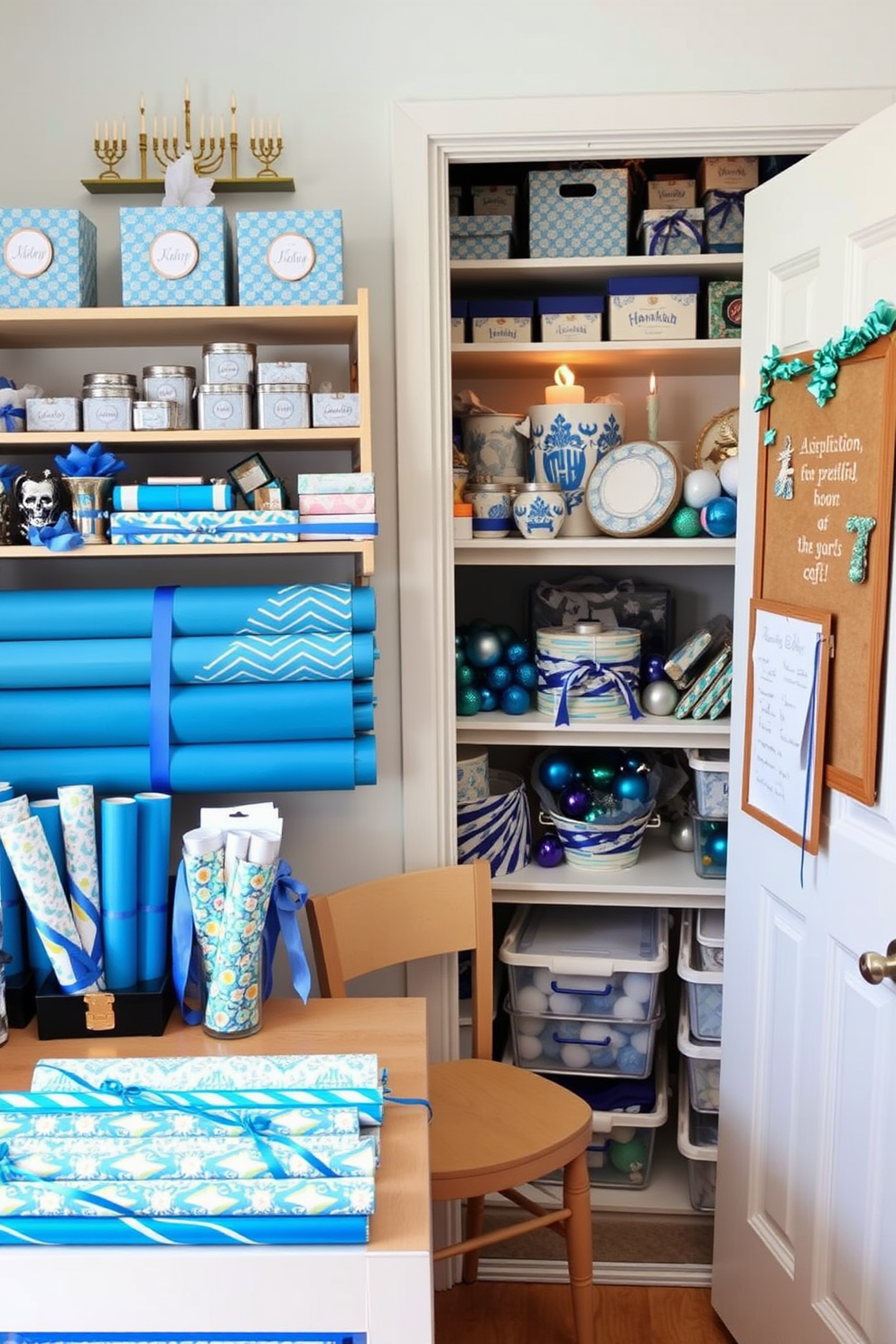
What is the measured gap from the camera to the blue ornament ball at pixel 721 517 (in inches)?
92.0

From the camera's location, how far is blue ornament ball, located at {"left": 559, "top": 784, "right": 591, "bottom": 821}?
2.53m

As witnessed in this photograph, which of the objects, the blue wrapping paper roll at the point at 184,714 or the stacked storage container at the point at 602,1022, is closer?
the blue wrapping paper roll at the point at 184,714

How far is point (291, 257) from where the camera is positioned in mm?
1889

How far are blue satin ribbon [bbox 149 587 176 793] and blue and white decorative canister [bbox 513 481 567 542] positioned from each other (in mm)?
780

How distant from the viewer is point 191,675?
1926 mm

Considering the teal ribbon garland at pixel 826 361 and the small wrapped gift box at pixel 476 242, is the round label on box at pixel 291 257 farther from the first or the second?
the teal ribbon garland at pixel 826 361

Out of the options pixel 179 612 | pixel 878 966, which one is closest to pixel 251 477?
pixel 179 612

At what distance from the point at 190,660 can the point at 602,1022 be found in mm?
1239

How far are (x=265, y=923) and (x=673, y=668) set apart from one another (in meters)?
1.10

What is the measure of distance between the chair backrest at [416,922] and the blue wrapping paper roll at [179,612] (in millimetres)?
495

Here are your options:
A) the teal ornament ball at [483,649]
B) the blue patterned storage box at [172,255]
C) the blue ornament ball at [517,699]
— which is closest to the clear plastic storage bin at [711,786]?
the blue ornament ball at [517,699]

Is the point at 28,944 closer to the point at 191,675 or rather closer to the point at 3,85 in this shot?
the point at 191,675

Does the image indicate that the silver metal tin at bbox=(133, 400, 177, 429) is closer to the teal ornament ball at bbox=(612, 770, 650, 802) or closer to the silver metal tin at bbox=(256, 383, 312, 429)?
the silver metal tin at bbox=(256, 383, 312, 429)

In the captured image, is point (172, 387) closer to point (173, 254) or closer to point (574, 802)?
point (173, 254)
